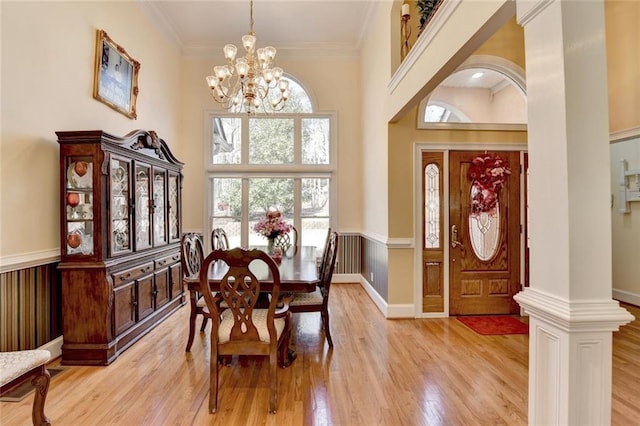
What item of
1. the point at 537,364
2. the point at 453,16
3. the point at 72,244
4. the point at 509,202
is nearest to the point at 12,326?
the point at 72,244

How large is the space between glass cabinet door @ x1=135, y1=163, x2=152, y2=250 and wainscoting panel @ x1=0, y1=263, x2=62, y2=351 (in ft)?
2.57

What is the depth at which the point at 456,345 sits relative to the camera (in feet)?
10.8

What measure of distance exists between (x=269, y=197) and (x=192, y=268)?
2785mm

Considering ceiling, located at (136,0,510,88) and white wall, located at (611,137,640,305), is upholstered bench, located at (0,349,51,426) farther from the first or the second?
white wall, located at (611,137,640,305)

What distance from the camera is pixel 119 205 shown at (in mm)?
3277

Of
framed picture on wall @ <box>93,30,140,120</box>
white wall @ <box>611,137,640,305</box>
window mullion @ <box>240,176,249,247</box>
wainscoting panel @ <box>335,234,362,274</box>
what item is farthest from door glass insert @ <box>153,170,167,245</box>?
→ white wall @ <box>611,137,640,305</box>

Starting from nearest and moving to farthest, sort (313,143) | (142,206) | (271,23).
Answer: (142,206) → (271,23) → (313,143)

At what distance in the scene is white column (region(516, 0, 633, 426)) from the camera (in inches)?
51.6

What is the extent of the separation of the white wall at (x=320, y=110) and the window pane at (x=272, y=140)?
0.73 metres

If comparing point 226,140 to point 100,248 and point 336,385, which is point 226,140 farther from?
point 336,385

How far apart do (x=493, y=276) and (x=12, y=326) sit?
15.9ft

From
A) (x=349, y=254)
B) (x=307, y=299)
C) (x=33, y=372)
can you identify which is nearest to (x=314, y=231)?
(x=349, y=254)

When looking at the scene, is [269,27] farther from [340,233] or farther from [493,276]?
[493,276]

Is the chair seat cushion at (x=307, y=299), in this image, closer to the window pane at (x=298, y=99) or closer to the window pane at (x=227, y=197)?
the window pane at (x=227, y=197)
